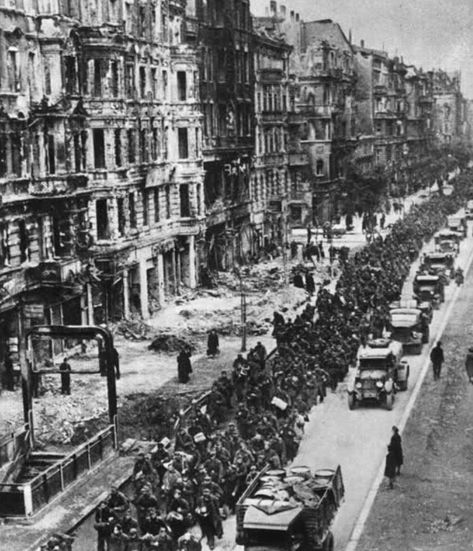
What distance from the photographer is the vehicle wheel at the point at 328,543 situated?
23.2 m

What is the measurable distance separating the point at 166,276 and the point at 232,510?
109ft

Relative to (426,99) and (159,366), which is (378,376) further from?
(426,99)

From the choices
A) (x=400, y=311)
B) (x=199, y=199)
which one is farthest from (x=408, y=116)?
(x=400, y=311)

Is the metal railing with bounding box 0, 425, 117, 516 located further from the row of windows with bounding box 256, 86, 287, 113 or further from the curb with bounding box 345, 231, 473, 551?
the row of windows with bounding box 256, 86, 287, 113

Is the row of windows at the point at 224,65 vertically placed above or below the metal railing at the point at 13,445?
above

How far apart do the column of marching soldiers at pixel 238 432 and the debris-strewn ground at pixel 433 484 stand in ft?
10.9

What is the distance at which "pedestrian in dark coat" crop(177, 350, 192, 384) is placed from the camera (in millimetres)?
40875

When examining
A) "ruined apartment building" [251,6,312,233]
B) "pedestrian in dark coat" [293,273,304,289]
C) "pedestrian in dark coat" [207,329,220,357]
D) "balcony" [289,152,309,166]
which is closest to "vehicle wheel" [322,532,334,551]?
"pedestrian in dark coat" [207,329,220,357]

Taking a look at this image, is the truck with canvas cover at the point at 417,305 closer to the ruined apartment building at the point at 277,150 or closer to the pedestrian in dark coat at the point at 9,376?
the pedestrian in dark coat at the point at 9,376

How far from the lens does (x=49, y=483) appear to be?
2716 cm

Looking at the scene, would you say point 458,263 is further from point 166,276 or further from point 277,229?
point 166,276

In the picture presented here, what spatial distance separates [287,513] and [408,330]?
2369cm

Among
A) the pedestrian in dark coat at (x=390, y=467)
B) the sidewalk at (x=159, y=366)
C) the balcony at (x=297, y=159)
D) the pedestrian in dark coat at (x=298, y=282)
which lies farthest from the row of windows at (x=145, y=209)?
the balcony at (x=297, y=159)

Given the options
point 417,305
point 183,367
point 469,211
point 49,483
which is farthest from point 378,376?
point 469,211
